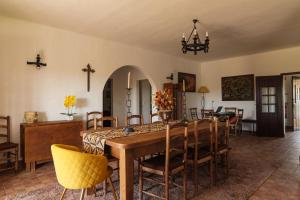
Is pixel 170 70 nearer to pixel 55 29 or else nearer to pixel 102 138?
pixel 55 29

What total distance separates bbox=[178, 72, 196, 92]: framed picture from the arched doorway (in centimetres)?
121

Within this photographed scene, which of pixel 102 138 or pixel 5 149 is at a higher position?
pixel 102 138

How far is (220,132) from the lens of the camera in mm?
3348

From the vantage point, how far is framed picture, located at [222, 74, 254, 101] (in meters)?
6.77

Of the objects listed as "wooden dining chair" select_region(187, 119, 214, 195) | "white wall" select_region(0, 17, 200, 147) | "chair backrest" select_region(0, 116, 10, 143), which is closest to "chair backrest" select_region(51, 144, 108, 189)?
"wooden dining chair" select_region(187, 119, 214, 195)

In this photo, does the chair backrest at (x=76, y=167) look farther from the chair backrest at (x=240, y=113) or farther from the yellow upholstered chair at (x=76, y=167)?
the chair backrest at (x=240, y=113)

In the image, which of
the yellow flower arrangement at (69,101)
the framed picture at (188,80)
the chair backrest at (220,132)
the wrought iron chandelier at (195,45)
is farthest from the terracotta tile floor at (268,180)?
the framed picture at (188,80)

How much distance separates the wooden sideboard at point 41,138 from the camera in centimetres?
328

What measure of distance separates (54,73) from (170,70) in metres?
3.71

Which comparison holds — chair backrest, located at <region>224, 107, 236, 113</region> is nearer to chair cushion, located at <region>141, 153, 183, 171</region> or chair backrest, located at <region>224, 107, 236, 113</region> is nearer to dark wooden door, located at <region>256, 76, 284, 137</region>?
dark wooden door, located at <region>256, 76, 284, 137</region>

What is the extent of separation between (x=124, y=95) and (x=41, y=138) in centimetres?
440

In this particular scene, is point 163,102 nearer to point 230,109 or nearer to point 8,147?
point 8,147

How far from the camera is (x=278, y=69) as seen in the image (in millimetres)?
6238

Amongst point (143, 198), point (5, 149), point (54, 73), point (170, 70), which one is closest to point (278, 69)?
point (170, 70)
